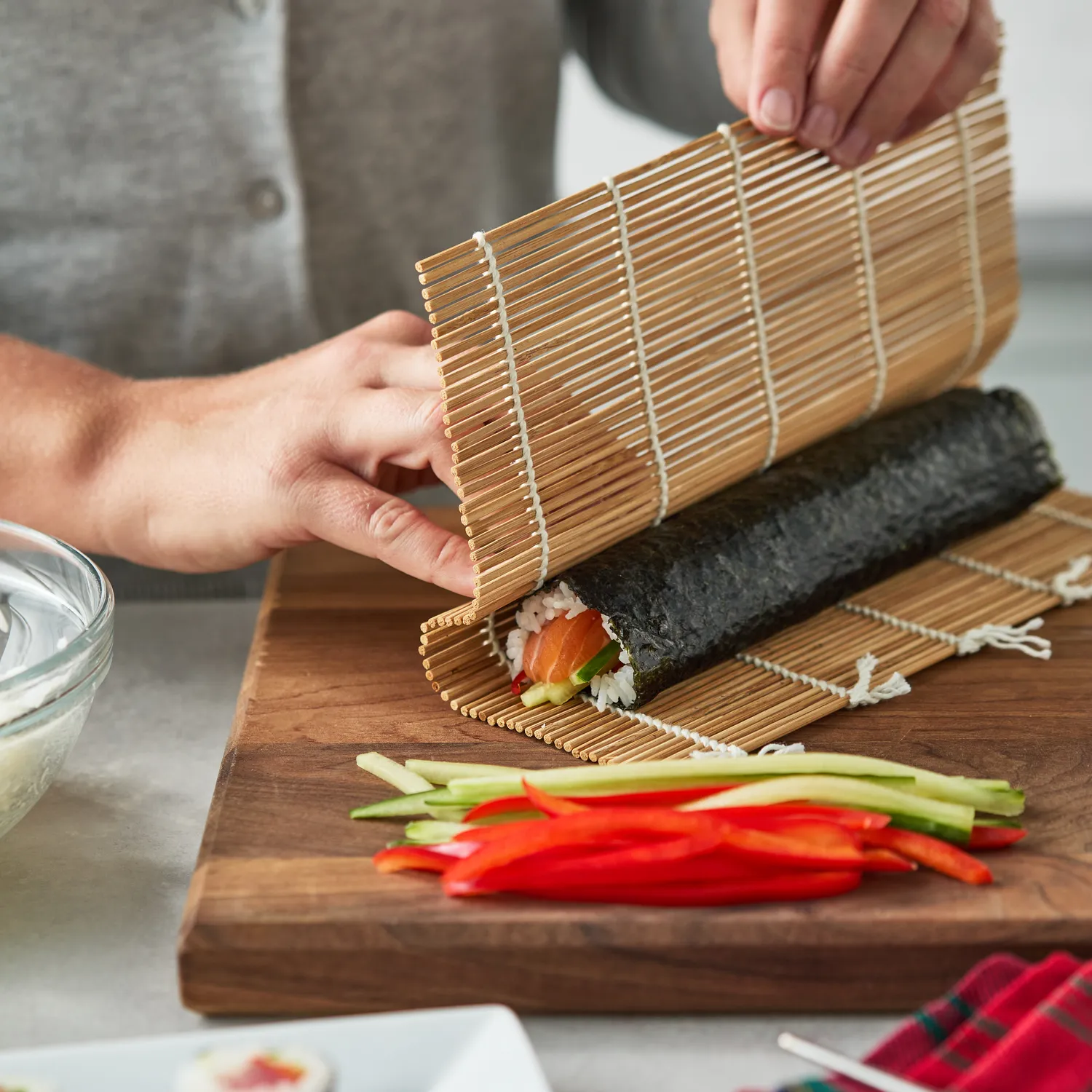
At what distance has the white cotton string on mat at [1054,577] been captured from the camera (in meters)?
1.62

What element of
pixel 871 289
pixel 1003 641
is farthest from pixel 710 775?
pixel 871 289

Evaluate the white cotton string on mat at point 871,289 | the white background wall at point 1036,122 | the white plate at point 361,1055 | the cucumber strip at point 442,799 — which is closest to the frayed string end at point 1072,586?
the white cotton string on mat at point 871,289

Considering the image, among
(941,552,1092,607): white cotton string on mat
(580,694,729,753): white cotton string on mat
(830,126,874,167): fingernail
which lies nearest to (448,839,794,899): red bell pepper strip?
(580,694,729,753): white cotton string on mat

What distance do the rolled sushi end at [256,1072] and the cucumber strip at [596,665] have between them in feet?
1.89

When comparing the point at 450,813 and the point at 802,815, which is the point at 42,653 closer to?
the point at 450,813

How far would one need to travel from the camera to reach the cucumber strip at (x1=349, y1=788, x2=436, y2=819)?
114 cm

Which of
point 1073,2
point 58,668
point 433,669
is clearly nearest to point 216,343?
point 433,669

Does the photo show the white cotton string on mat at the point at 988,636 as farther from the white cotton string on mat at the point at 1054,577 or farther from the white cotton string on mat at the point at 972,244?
the white cotton string on mat at the point at 972,244

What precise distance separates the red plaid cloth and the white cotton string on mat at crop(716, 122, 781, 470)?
756 mm

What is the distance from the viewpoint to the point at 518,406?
51.1 inches

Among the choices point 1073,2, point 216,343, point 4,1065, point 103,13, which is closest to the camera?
point 4,1065

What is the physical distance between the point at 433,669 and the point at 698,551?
1.02ft

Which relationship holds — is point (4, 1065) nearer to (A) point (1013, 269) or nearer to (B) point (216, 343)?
(B) point (216, 343)

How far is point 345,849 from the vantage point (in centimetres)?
112
